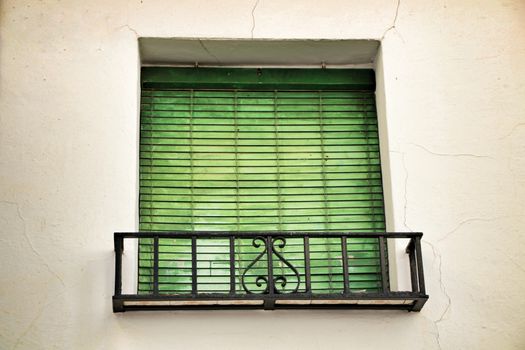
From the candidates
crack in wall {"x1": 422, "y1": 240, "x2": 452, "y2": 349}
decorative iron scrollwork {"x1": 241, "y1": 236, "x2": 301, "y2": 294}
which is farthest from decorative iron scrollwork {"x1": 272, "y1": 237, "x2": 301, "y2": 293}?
crack in wall {"x1": 422, "y1": 240, "x2": 452, "y2": 349}

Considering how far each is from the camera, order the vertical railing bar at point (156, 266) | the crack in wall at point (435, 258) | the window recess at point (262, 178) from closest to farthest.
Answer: the vertical railing bar at point (156, 266) < the crack in wall at point (435, 258) < the window recess at point (262, 178)

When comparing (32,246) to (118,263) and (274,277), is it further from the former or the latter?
(274,277)

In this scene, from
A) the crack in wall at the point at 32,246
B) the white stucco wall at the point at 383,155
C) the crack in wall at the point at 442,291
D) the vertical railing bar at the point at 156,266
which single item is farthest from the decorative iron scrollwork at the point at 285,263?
the crack in wall at the point at 32,246

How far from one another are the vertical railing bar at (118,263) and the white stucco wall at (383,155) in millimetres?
161

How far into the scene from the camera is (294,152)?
20.1ft

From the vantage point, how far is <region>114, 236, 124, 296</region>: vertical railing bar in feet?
17.5

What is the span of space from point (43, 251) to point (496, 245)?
7.89ft

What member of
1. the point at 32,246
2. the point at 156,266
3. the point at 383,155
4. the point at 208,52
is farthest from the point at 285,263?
the point at 208,52

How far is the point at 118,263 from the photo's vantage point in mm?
5367

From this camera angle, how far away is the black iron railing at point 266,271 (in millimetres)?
5324

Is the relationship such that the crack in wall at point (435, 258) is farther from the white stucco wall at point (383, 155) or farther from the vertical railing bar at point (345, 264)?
the vertical railing bar at point (345, 264)

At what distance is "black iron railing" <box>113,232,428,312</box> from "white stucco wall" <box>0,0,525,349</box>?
14 centimetres

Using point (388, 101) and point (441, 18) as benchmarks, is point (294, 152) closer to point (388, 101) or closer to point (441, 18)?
point (388, 101)

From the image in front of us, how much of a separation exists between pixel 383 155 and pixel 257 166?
0.72m
